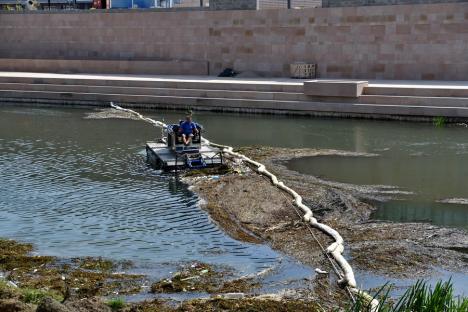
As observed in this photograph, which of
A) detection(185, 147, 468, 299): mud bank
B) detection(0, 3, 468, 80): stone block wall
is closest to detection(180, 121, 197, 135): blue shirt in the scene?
A: detection(185, 147, 468, 299): mud bank

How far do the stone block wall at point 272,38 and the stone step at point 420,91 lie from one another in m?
3.85

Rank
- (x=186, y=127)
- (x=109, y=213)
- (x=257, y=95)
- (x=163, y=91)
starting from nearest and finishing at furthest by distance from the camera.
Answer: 1. (x=109, y=213)
2. (x=186, y=127)
3. (x=257, y=95)
4. (x=163, y=91)

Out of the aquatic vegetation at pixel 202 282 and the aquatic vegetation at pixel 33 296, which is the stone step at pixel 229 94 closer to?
the aquatic vegetation at pixel 202 282

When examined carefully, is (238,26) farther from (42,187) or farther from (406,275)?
(406,275)

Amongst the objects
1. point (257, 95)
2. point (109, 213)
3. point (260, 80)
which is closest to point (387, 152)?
point (257, 95)

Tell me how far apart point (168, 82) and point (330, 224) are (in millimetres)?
17792

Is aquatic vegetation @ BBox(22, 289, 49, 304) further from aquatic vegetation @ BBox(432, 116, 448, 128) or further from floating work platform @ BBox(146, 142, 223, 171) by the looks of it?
aquatic vegetation @ BBox(432, 116, 448, 128)

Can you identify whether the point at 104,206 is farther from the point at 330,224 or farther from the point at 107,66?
the point at 107,66

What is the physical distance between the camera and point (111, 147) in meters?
19.9

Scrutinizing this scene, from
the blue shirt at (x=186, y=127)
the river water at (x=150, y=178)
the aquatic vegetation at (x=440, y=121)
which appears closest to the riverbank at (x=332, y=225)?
the river water at (x=150, y=178)

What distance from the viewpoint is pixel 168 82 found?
94.6 ft

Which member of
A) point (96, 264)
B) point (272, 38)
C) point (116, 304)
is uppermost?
point (272, 38)

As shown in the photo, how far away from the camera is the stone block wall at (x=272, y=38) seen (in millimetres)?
28188

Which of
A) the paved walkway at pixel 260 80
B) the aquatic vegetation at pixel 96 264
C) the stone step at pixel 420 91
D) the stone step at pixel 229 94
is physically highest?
the paved walkway at pixel 260 80
